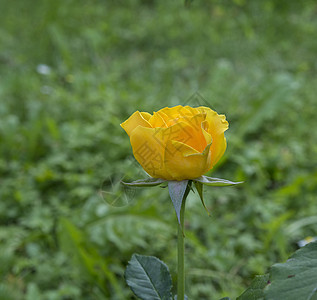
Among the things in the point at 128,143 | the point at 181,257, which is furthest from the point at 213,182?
the point at 128,143

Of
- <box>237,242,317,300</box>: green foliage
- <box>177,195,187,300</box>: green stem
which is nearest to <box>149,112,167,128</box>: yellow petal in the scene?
<box>177,195,187,300</box>: green stem

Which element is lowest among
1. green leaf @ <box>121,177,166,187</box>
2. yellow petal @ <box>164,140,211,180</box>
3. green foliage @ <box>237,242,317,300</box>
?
green foliage @ <box>237,242,317,300</box>

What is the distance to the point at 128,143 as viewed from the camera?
2141mm

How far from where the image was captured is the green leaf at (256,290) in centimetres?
46

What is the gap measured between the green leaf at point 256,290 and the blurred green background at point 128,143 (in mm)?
199

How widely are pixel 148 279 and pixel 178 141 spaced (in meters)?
0.21

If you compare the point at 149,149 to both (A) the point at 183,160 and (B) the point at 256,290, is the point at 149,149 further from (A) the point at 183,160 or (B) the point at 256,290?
(B) the point at 256,290

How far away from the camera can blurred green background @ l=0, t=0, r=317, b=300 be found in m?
1.49

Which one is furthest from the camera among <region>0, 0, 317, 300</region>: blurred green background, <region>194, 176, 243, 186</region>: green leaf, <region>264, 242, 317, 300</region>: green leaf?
<region>0, 0, 317, 300</region>: blurred green background

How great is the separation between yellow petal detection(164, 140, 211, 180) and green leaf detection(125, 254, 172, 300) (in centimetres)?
15

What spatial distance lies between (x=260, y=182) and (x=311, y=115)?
93cm

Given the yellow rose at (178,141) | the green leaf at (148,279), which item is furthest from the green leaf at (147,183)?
the green leaf at (148,279)

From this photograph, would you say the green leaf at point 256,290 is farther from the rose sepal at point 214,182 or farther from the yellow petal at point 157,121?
the yellow petal at point 157,121

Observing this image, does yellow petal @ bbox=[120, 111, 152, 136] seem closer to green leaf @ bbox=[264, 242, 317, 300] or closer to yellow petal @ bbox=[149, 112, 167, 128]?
yellow petal @ bbox=[149, 112, 167, 128]
